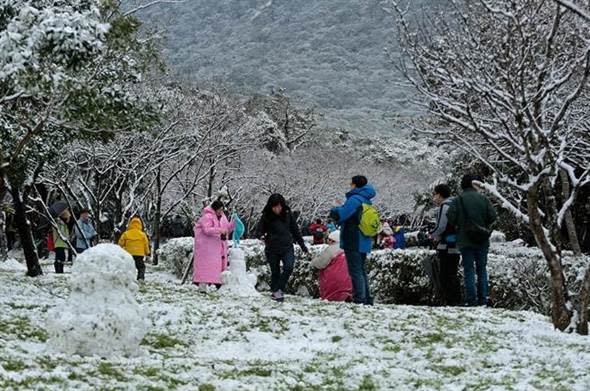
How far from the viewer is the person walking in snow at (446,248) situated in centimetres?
1153

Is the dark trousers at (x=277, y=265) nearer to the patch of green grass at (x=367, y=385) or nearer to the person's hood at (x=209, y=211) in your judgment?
the person's hood at (x=209, y=211)

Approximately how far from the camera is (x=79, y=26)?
8375 mm

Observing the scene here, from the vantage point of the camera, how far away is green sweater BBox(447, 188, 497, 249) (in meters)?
10.9

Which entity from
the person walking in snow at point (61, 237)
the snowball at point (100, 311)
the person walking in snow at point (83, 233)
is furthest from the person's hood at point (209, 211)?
the snowball at point (100, 311)

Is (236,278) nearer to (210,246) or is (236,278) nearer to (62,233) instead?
(210,246)

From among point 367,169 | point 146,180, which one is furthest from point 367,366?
point 367,169

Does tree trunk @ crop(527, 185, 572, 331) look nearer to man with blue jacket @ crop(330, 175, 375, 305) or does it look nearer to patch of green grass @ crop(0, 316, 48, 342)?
man with blue jacket @ crop(330, 175, 375, 305)

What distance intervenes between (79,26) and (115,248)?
2639 millimetres

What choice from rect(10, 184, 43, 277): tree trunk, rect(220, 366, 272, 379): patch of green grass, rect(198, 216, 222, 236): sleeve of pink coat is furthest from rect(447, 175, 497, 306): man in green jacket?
rect(10, 184, 43, 277): tree trunk

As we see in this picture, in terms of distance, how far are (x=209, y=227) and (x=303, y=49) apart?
61.1 m

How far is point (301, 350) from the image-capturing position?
801 cm

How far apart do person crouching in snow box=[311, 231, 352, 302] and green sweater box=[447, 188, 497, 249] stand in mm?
2194

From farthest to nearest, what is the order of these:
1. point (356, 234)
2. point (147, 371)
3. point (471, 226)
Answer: point (356, 234) → point (471, 226) → point (147, 371)

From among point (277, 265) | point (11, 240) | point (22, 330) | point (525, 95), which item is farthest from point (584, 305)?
point (11, 240)
